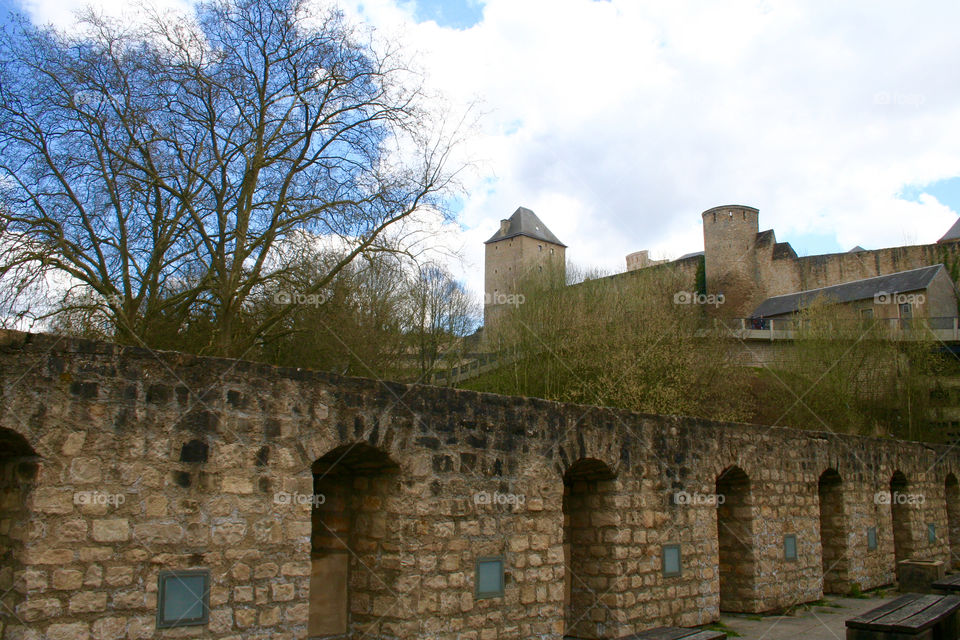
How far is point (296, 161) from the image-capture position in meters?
14.1

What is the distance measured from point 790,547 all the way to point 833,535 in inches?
81.7

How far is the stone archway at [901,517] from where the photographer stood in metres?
14.3

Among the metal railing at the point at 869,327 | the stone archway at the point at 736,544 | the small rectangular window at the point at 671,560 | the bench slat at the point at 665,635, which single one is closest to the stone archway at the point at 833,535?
the stone archway at the point at 736,544

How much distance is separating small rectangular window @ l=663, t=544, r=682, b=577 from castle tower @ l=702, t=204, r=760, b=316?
128 ft

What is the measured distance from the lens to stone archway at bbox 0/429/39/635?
430 cm

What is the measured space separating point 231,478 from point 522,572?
9.84ft

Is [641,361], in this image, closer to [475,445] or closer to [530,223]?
[475,445]

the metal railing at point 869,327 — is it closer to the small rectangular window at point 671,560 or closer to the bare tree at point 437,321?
the bare tree at point 437,321

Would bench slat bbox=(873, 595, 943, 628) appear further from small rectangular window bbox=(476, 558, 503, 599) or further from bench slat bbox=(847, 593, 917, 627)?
small rectangular window bbox=(476, 558, 503, 599)

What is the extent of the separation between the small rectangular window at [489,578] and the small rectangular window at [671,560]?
2.72 metres

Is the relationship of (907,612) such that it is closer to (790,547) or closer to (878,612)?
(878,612)

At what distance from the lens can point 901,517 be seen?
1444 centimetres

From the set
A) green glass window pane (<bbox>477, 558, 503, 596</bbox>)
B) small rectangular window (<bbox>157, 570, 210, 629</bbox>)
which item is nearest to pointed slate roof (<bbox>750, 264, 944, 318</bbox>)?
green glass window pane (<bbox>477, 558, 503, 596</bbox>)

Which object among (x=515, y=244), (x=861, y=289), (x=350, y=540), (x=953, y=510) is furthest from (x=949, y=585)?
(x=515, y=244)
